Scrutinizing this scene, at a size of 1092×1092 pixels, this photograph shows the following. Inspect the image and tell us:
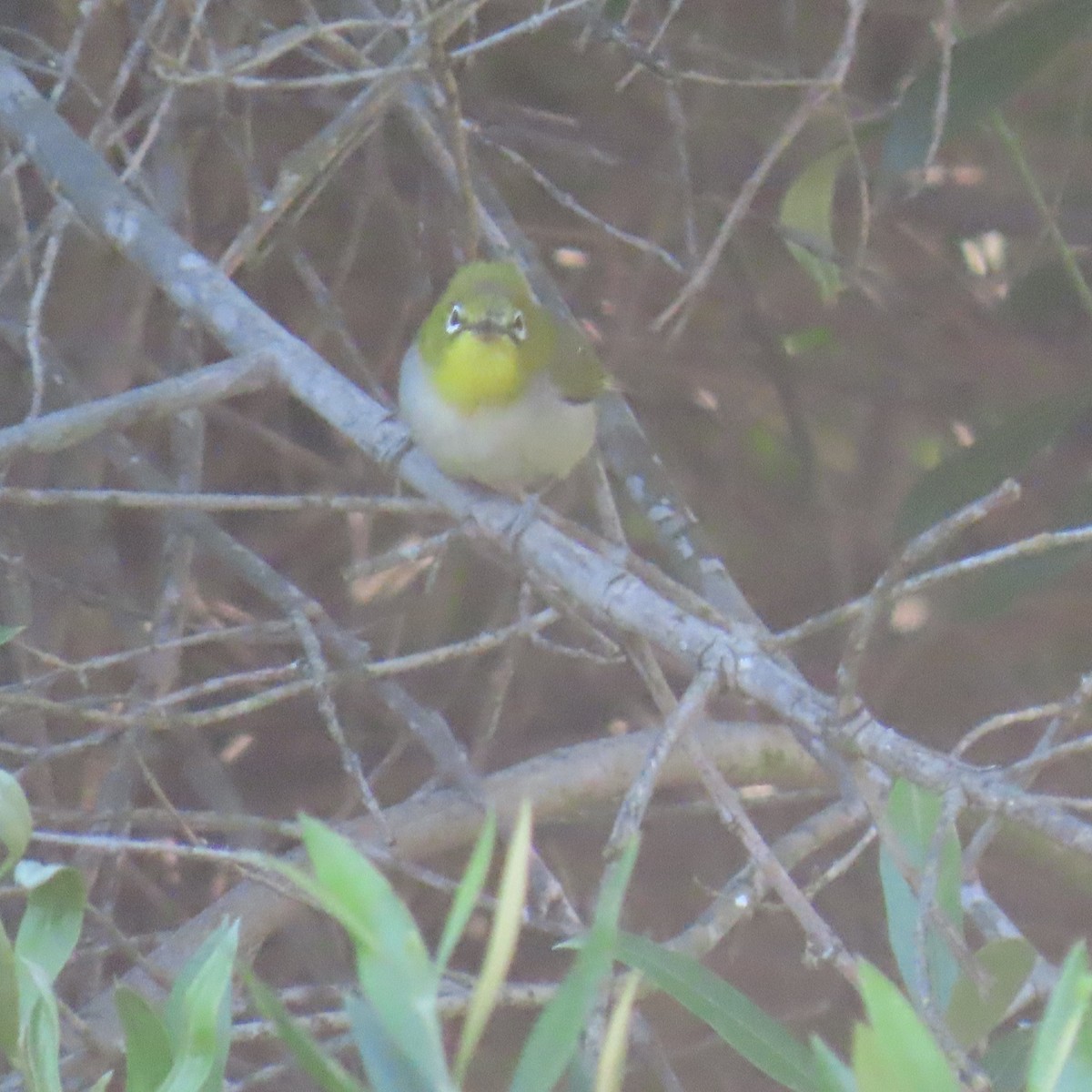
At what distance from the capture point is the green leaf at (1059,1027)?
98cm

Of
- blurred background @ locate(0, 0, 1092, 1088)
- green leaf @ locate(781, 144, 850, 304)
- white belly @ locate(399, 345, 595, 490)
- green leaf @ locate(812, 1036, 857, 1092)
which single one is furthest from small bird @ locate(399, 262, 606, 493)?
green leaf @ locate(812, 1036, 857, 1092)

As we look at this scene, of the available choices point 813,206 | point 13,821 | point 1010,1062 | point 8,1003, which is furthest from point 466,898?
point 813,206

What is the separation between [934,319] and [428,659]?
7.04ft

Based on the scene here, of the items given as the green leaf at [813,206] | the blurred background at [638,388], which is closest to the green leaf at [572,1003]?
the blurred background at [638,388]

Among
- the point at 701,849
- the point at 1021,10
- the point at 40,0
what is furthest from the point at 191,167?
the point at 701,849

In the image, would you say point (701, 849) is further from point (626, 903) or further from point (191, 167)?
point (191, 167)

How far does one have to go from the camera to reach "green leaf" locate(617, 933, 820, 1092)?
4.78ft

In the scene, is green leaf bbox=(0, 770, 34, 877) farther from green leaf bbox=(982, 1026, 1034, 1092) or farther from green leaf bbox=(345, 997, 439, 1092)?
green leaf bbox=(982, 1026, 1034, 1092)

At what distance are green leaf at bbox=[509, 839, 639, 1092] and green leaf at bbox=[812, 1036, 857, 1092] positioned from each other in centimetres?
14

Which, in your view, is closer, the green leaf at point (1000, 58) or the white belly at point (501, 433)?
the white belly at point (501, 433)

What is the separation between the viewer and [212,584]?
3701 millimetres

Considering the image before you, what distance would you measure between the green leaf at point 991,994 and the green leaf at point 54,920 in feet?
2.57

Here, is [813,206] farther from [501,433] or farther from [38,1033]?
[38,1033]

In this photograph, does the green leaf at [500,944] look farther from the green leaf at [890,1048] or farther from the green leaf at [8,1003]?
the green leaf at [8,1003]
